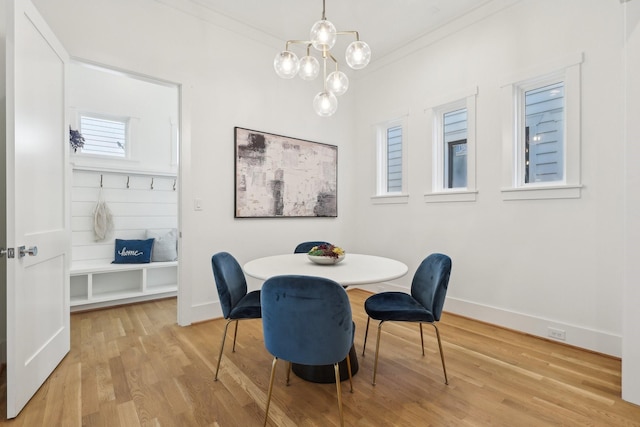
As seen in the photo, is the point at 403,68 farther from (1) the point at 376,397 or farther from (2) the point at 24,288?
(2) the point at 24,288

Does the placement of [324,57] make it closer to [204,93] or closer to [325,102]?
[325,102]

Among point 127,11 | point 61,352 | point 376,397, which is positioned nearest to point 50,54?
point 127,11

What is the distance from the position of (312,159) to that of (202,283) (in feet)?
6.65

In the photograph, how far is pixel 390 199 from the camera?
158 inches

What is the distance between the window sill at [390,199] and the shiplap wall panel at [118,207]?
115 inches

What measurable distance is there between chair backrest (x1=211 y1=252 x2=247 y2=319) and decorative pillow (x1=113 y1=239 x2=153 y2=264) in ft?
7.21

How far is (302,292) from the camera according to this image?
4.60 feet

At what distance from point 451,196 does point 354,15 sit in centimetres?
220

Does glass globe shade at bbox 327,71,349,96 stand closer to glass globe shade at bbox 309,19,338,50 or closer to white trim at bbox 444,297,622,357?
glass globe shade at bbox 309,19,338,50

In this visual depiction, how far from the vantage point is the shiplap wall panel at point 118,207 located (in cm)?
378

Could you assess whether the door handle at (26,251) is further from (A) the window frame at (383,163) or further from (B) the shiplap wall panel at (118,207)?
(A) the window frame at (383,163)

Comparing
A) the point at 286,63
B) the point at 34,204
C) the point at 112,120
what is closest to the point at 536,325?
the point at 286,63

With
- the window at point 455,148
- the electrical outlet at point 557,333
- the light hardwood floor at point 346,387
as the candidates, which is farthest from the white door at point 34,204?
the electrical outlet at point 557,333

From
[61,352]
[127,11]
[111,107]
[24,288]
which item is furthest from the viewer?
[111,107]
